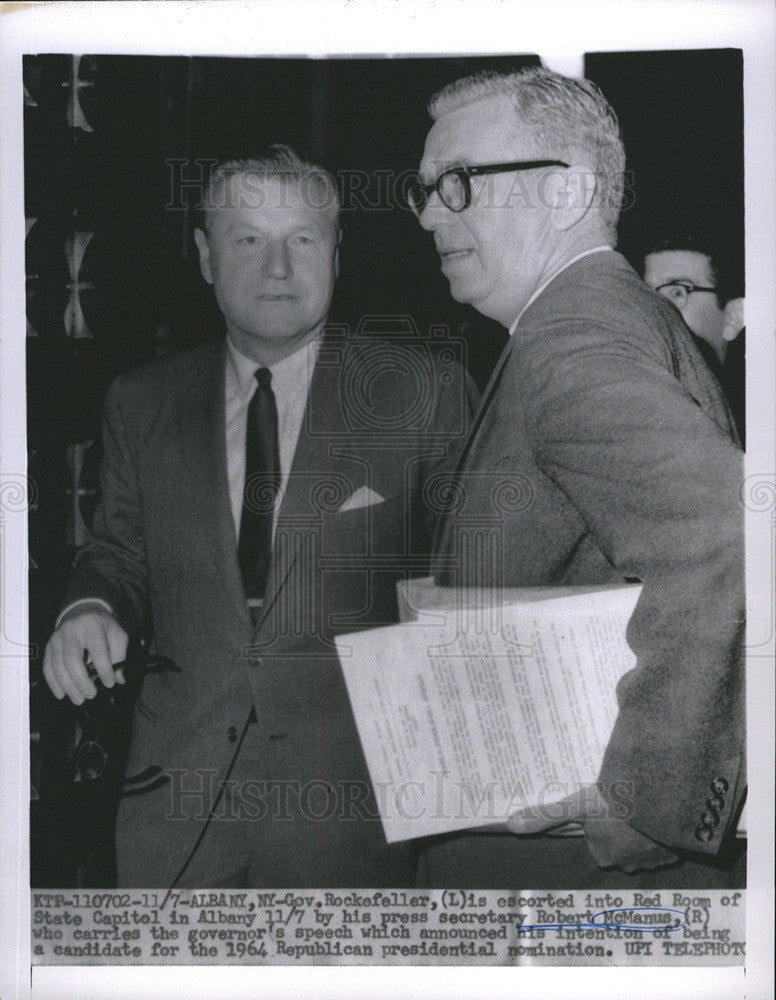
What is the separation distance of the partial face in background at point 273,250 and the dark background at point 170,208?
33 mm

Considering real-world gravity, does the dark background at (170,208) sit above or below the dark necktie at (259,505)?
above

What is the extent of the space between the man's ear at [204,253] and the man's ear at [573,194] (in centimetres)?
54

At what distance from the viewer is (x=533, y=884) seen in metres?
1.64

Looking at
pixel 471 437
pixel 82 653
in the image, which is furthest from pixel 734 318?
pixel 82 653

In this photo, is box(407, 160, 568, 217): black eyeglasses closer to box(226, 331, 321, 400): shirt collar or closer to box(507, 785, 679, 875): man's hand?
box(226, 331, 321, 400): shirt collar

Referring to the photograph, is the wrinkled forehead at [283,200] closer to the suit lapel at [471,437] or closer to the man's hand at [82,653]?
the suit lapel at [471,437]

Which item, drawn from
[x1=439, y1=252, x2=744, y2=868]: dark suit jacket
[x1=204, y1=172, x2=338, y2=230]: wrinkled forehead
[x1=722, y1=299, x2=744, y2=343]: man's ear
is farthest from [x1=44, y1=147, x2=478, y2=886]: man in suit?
[x1=722, y1=299, x2=744, y2=343]: man's ear

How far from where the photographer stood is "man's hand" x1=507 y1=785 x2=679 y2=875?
1620 millimetres

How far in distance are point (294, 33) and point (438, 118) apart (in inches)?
10.5

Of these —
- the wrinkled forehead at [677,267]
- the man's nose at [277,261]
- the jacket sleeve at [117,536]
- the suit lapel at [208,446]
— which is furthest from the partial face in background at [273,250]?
the wrinkled forehead at [677,267]

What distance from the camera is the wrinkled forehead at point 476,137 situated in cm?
163

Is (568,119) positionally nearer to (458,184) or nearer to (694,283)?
(458,184)

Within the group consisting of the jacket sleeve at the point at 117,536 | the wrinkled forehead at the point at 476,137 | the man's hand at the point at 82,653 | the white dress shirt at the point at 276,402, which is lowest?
→ the man's hand at the point at 82,653
